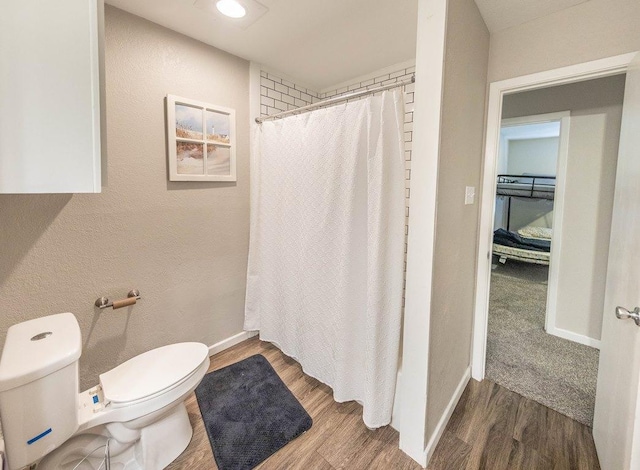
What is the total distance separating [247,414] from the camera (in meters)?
1.73

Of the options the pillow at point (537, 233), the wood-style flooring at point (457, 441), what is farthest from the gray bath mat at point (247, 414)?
the pillow at point (537, 233)

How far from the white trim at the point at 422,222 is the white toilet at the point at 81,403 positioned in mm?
1105

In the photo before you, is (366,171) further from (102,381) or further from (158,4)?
(102,381)

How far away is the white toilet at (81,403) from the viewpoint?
37.3 inches

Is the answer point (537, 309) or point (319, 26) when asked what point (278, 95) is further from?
point (537, 309)

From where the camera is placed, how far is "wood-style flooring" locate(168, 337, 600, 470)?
1.44 meters

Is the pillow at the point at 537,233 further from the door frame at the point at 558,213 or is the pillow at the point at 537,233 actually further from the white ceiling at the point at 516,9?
the white ceiling at the point at 516,9

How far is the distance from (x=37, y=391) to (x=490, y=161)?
100 inches

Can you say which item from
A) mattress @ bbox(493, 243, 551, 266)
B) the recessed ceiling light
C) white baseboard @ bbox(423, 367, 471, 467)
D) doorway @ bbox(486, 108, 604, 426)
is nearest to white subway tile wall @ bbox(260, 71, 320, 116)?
the recessed ceiling light

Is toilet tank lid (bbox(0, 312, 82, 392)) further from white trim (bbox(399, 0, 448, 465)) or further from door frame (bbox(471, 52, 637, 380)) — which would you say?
door frame (bbox(471, 52, 637, 380))

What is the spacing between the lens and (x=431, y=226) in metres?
1.29

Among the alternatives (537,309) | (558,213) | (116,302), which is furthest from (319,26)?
(537,309)

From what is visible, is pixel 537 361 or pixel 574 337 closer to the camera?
pixel 537 361

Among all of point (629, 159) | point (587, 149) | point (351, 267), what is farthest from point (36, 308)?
point (587, 149)
